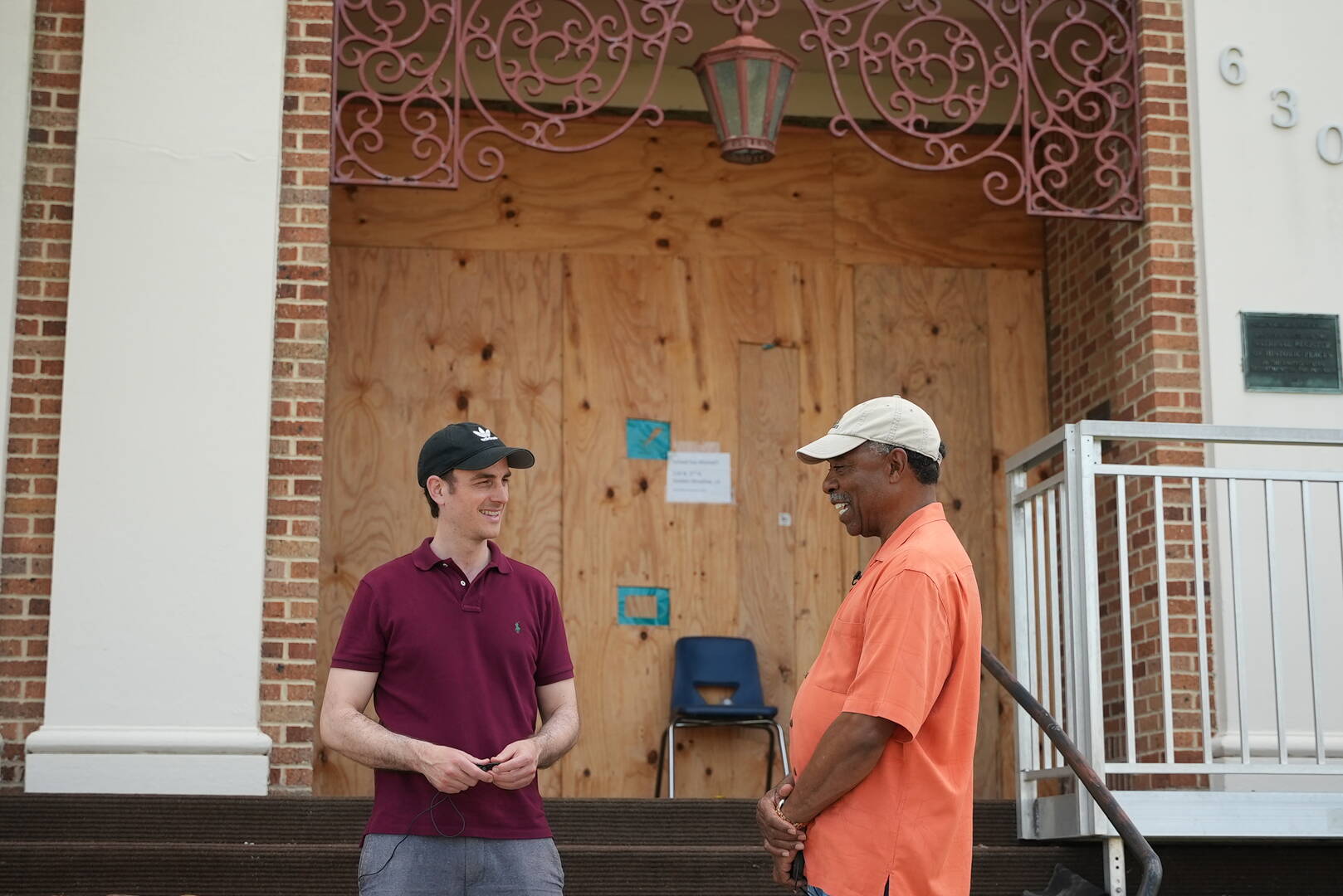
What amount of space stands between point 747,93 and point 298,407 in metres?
2.01

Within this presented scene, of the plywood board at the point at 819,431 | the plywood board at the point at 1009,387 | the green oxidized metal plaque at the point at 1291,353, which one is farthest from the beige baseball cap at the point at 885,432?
the plywood board at the point at 1009,387

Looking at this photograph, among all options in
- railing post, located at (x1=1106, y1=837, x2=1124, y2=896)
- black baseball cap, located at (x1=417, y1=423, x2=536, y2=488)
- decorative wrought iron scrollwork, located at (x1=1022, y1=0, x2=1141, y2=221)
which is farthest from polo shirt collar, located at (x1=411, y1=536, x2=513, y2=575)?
decorative wrought iron scrollwork, located at (x1=1022, y1=0, x2=1141, y2=221)

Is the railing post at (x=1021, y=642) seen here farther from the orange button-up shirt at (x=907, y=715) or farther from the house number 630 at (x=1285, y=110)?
the house number 630 at (x=1285, y=110)

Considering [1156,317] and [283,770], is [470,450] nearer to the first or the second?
[283,770]

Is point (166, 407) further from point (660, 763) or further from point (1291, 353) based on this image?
point (1291, 353)

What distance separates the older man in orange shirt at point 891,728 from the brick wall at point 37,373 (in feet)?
11.4

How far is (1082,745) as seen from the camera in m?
4.86

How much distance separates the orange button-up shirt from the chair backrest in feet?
13.8

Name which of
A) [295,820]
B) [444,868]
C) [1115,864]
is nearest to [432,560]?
[444,868]

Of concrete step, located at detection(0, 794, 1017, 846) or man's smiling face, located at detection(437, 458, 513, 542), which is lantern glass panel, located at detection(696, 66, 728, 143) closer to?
concrete step, located at detection(0, 794, 1017, 846)

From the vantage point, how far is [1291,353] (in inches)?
252

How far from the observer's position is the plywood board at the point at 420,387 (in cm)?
755

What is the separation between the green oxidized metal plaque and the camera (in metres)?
6.37

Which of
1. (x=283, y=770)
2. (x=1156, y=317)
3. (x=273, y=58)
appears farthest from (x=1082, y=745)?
(x=273, y=58)
